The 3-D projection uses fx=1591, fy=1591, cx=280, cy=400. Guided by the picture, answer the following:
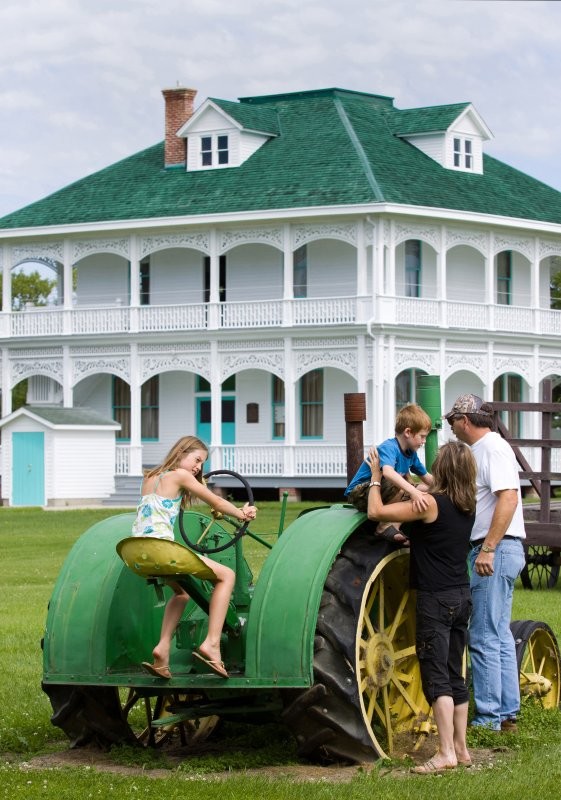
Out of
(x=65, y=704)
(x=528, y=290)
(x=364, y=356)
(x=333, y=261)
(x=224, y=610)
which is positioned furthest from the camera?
(x=528, y=290)

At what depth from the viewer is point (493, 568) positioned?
28.8 ft

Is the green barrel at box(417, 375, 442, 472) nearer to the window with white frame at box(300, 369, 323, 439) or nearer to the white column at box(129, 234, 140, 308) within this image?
the window with white frame at box(300, 369, 323, 439)

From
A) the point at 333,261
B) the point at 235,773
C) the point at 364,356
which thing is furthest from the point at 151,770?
the point at 333,261

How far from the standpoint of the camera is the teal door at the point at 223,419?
45000 millimetres

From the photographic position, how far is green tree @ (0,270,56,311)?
6869 cm

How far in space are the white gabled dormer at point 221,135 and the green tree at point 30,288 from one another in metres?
24.3

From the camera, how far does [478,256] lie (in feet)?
150

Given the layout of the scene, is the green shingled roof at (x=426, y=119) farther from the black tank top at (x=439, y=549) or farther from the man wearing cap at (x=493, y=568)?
the black tank top at (x=439, y=549)

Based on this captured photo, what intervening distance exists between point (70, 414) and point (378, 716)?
34624 mm

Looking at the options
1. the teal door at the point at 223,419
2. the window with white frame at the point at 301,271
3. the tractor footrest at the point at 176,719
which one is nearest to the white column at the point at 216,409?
the teal door at the point at 223,419

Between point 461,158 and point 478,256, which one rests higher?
point 461,158

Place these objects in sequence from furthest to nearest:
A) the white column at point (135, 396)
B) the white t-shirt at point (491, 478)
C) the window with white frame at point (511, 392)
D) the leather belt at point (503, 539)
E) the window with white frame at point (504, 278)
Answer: the window with white frame at point (504, 278)
the window with white frame at point (511, 392)
the white column at point (135, 396)
the leather belt at point (503, 539)
the white t-shirt at point (491, 478)

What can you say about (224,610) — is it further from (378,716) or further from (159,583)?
(378,716)

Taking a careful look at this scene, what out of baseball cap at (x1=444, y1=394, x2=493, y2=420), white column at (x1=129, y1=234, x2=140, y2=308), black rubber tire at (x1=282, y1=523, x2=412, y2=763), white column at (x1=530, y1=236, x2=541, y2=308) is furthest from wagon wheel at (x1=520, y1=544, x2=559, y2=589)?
white column at (x1=129, y1=234, x2=140, y2=308)
